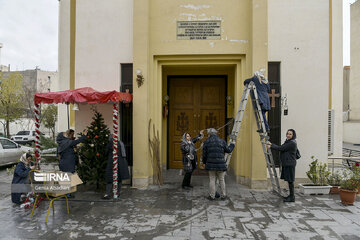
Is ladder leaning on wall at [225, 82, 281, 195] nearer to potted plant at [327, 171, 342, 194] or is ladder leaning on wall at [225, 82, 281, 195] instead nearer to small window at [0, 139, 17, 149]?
potted plant at [327, 171, 342, 194]

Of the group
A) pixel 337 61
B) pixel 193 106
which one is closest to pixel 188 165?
pixel 193 106

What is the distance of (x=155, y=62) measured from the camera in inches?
312

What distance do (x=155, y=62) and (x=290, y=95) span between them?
4.29 m

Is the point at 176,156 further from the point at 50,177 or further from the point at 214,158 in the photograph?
the point at 50,177

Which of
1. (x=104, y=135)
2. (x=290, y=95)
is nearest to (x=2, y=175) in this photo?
(x=104, y=135)

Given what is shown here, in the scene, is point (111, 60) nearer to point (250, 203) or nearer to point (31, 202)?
point (31, 202)

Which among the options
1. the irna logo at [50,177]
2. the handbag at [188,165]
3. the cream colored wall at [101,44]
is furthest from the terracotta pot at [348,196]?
the cream colored wall at [101,44]

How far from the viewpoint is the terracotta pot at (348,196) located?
5949 millimetres

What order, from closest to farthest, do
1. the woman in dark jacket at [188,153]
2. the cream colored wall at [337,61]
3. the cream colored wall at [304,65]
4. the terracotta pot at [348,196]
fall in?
the terracotta pot at [348,196] → the woman in dark jacket at [188,153] → the cream colored wall at [304,65] → the cream colored wall at [337,61]

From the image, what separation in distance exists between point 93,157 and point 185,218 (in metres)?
3.21

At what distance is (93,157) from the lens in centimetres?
686

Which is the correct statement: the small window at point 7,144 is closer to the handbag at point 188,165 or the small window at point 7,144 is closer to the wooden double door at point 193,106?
the wooden double door at point 193,106

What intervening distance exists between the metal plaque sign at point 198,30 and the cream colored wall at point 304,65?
5.31 feet

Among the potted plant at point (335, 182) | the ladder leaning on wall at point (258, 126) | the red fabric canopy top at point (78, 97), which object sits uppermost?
the red fabric canopy top at point (78, 97)
